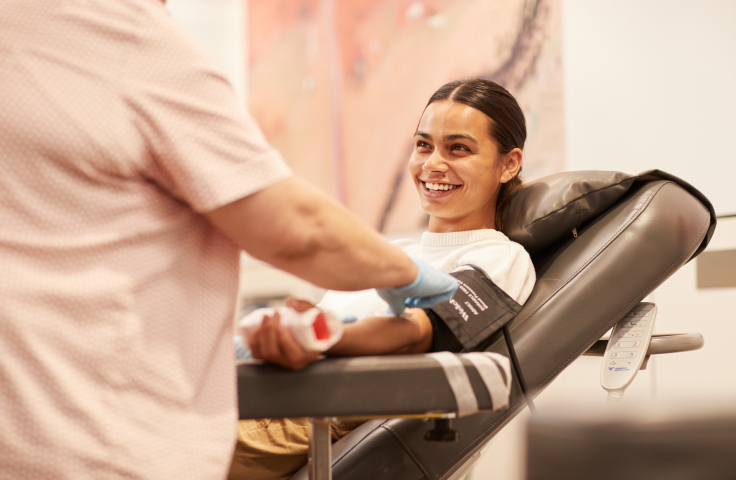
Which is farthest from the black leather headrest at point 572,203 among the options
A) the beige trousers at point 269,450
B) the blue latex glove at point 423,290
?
the beige trousers at point 269,450

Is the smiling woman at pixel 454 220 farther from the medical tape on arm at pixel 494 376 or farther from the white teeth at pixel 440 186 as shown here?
the medical tape on arm at pixel 494 376

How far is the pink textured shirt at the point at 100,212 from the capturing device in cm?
67

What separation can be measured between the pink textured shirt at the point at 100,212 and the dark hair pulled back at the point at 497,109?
99cm

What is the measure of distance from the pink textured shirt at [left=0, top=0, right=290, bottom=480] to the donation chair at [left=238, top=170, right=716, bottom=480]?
15 centimetres

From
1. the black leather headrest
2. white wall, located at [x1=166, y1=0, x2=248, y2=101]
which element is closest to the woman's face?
the black leather headrest

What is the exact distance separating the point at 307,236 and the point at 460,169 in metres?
0.91

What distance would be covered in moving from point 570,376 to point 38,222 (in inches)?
75.5

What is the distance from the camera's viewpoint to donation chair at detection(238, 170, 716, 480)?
2.61 ft

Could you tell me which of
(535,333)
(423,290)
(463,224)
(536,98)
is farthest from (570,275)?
(536,98)

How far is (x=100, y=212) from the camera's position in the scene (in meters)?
0.70

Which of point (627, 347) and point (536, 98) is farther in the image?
point (536, 98)

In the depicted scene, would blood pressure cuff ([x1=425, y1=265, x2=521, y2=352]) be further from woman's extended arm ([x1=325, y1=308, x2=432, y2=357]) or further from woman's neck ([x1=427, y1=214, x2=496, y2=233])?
woman's neck ([x1=427, y1=214, x2=496, y2=233])

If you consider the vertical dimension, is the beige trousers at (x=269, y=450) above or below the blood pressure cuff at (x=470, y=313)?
below

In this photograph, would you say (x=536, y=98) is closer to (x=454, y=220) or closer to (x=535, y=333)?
(x=454, y=220)
